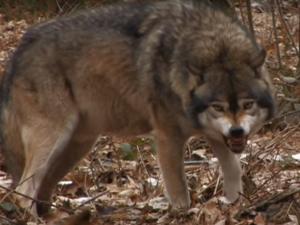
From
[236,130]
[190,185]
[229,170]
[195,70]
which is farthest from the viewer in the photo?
[190,185]

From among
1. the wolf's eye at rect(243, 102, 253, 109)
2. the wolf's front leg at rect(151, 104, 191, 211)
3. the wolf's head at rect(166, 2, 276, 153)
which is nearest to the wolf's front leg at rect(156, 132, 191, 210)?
the wolf's front leg at rect(151, 104, 191, 211)

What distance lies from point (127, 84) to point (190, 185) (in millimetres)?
1136

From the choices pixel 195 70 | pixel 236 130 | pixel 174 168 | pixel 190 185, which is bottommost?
pixel 190 185

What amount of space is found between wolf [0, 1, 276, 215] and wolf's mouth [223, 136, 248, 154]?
8 cm

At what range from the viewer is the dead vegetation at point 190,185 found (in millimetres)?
5465

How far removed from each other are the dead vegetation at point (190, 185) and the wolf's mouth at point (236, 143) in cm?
32

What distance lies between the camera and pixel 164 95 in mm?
6383

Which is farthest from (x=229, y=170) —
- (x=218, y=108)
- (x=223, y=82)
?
(x=223, y=82)

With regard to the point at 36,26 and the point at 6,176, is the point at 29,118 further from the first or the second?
the point at 6,176

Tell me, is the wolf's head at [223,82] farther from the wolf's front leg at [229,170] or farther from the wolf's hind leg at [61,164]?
the wolf's hind leg at [61,164]

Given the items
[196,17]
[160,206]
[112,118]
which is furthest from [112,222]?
[196,17]

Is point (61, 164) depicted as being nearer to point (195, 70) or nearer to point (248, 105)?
point (195, 70)

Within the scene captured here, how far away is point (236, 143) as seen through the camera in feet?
19.5

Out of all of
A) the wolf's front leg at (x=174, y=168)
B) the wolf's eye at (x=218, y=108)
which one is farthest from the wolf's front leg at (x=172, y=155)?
the wolf's eye at (x=218, y=108)
